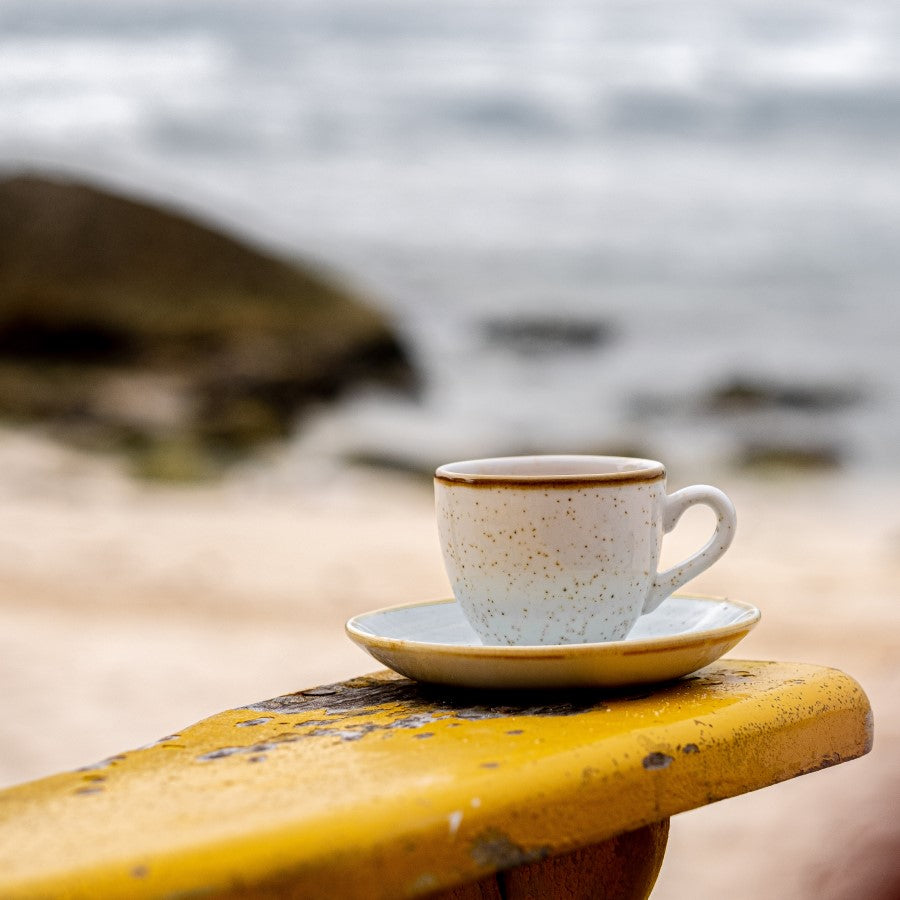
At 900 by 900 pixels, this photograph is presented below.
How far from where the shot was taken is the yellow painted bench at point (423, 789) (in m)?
0.42

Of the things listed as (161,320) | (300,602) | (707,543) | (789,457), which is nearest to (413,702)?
(707,543)

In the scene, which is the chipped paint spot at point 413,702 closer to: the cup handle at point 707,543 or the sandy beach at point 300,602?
the cup handle at point 707,543

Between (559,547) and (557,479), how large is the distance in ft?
0.12

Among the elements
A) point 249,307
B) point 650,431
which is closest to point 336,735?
point 650,431

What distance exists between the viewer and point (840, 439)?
5.75 metres

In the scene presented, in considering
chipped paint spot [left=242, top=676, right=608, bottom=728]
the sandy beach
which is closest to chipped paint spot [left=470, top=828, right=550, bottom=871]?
chipped paint spot [left=242, top=676, right=608, bottom=728]

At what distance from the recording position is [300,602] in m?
3.46

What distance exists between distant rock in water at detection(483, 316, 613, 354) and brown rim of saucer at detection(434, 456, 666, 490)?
563 cm

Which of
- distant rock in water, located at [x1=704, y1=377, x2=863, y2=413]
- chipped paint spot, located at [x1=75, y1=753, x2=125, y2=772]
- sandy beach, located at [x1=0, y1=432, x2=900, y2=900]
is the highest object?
distant rock in water, located at [x1=704, y1=377, x2=863, y2=413]

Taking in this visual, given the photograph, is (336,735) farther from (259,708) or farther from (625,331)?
(625,331)

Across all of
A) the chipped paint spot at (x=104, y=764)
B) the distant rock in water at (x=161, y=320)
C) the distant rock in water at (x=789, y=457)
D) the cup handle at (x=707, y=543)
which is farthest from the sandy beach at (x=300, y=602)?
the chipped paint spot at (x=104, y=764)

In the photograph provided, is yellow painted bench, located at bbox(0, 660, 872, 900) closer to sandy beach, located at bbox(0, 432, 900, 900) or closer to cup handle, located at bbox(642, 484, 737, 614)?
cup handle, located at bbox(642, 484, 737, 614)

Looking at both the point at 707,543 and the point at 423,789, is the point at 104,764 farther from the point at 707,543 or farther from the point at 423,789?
the point at 707,543

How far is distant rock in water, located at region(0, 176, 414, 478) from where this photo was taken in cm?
621
